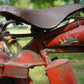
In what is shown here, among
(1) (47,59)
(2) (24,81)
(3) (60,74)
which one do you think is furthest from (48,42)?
(2) (24,81)

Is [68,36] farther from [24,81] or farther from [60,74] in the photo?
[24,81]

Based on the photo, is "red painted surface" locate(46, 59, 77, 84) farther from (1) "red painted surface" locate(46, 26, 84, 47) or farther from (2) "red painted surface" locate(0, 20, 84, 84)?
(1) "red painted surface" locate(46, 26, 84, 47)

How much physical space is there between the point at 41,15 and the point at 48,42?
233mm

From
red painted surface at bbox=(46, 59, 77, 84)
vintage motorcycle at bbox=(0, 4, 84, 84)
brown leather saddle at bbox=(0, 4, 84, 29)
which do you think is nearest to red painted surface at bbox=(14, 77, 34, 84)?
vintage motorcycle at bbox=(0, 4, 84, 84)

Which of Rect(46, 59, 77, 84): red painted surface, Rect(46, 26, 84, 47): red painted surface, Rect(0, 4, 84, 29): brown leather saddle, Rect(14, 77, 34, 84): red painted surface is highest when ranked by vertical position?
Rect(0, 4, 84, 29): brown leather saddle

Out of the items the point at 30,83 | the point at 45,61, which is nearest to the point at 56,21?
the point at 45,61

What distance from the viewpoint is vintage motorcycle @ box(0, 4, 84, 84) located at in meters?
1.22

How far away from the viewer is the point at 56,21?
1.35 meters

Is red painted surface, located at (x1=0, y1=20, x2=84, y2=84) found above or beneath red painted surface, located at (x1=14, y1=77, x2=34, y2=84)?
above

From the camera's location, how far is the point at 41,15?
54.8 inches

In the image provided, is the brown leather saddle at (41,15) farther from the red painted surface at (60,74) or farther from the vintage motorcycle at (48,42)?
the red painted surface at (60,74)

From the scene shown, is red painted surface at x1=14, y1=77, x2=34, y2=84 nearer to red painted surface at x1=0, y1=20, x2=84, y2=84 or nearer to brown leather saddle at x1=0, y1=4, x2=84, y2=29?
red painted surface at x1=0, y1=20, x2=84, y2=84

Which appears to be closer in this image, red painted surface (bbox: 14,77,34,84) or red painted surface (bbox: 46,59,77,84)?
red painted surface (bbox: 46,59,77,84)

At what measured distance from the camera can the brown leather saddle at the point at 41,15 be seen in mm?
1215
